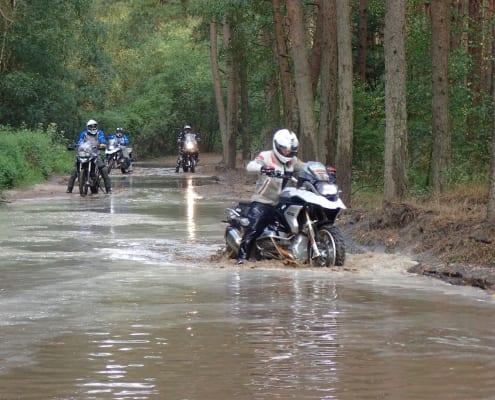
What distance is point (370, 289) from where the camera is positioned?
38.9 feet

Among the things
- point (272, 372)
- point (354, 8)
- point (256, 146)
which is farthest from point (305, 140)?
point (256, 146)

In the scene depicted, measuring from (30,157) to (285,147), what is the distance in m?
26.3

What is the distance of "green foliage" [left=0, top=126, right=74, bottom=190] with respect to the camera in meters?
33.4

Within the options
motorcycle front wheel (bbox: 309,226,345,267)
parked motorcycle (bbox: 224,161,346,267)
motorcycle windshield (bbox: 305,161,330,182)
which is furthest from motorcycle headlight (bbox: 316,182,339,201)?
motorcycle front wheel (bbox: 309,226,345,267)

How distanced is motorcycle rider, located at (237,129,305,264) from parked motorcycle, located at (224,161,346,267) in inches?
3.9

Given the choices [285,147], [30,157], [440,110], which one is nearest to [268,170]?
[285,147]

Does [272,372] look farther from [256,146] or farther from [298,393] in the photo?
[256,146]

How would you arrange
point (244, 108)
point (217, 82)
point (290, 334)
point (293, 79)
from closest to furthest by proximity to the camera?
point (290, 334), point (293, 79), point (217, 82), point (244, 108)

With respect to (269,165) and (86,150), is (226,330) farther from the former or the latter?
(86,150)

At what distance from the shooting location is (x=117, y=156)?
45.9m

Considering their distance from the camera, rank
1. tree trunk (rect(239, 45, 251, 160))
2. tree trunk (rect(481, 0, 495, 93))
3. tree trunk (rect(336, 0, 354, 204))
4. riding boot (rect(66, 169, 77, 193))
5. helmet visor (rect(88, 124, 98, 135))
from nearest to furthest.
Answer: tree trunk (rect(336, 0, 354, 204)), tree trunk (rect(481, 0, 495, 93)), helmet visor (rect(88, 124, 98, 135)), riding boot (rect(66, 169, 77, 193)), tree trunk (rect(239, 45, 251, 160))

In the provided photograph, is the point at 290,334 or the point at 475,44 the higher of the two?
the point at 475,44

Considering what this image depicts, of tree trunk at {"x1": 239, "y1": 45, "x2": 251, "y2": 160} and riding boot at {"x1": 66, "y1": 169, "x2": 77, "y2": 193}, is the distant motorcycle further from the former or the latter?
riding boot at {"x1": 66, "y1": 169, "x2": 77, "y2": 193}

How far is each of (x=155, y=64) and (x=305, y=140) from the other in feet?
155
